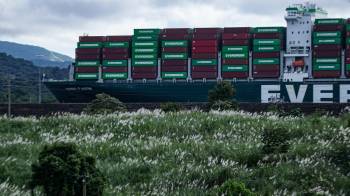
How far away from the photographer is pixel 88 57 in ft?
225

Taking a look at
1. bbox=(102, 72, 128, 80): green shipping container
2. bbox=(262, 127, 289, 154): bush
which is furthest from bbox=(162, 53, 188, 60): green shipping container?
bbox=(262, 127, 289, 154): bush

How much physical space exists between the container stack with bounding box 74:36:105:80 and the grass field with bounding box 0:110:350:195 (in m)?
51.1

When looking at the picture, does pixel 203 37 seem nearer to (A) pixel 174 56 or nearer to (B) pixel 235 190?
(A) pixel 174 56

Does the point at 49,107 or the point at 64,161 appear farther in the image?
the point at 49,107

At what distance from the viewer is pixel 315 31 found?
209 ft

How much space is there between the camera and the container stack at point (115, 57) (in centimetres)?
6656

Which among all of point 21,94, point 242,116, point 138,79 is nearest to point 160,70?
point 138,79

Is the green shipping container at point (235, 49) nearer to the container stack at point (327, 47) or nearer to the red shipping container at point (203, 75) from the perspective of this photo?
the red shipping container at point (203, 75)

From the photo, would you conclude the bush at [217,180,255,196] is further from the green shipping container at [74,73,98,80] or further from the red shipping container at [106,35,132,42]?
the green shipping container at [74,73,98,80]

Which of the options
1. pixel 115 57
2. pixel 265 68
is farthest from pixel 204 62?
pixel 115 57

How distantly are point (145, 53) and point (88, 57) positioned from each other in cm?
684

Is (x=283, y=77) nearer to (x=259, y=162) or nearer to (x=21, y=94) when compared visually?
(x=21, y=94)

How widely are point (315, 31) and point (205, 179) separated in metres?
55.0

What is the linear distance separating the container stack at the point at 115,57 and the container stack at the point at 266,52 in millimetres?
13587
